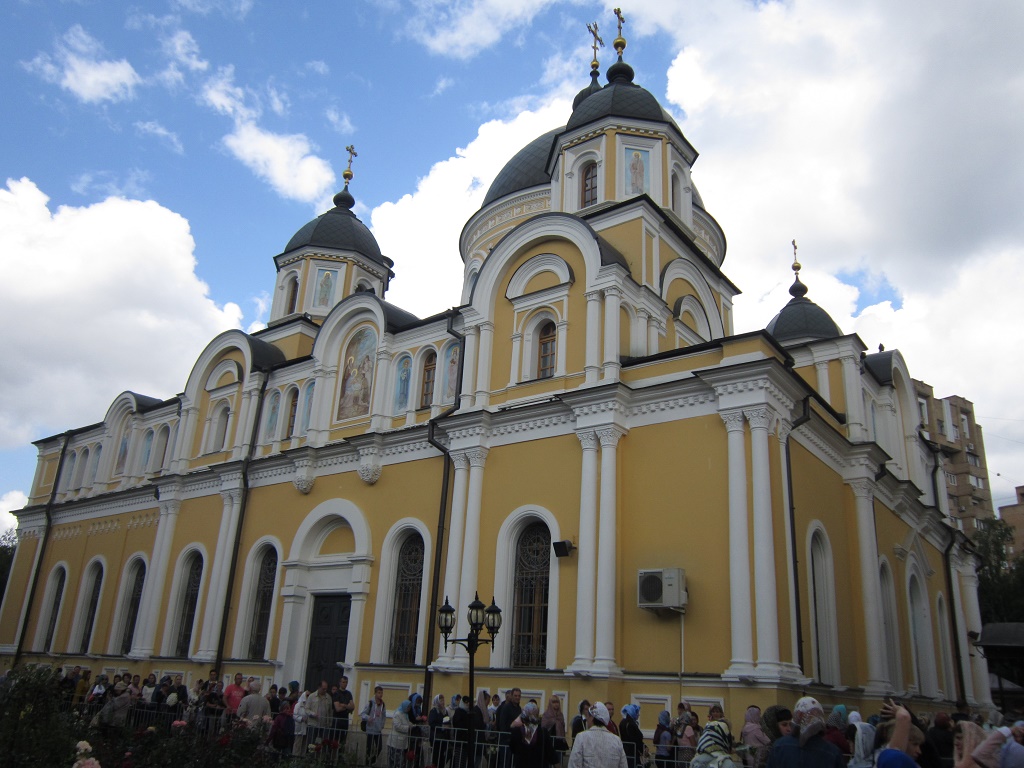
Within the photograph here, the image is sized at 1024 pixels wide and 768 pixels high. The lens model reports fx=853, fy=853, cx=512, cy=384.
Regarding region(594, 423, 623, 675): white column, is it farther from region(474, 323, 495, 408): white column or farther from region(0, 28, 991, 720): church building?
region(474, 323, 495, 408): white column

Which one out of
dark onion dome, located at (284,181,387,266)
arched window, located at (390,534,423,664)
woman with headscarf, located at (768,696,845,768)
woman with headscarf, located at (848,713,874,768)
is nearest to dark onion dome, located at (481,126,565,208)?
dark onion dome, located at (284,181,387,266)

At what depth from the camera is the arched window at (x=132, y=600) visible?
995 inches

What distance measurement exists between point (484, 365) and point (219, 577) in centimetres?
961

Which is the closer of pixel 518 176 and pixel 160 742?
pixel 160 742

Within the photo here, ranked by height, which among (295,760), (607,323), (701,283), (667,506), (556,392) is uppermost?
(701,283)

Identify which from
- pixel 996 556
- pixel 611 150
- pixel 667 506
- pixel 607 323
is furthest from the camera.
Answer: pixel 996 556

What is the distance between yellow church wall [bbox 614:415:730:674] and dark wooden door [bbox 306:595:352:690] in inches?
293

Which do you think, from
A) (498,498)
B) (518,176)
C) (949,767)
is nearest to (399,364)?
(498,498)

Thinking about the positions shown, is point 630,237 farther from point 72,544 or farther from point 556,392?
point 72,544

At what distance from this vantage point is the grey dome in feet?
74.3

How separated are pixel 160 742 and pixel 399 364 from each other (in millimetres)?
12289

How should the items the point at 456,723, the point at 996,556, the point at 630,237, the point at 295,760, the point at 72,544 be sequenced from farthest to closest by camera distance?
the point at 996,556 < the point at 72,544 < the point at 630,237 < the point at 456,723 < the point at 295,760

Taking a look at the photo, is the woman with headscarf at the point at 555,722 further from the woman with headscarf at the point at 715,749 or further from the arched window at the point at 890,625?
the arched window at the point at 890,625

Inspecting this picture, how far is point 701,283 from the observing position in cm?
2053
